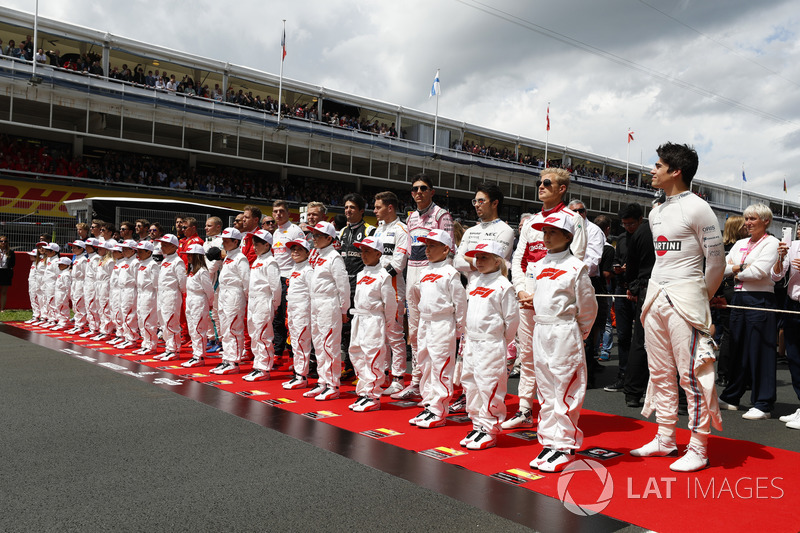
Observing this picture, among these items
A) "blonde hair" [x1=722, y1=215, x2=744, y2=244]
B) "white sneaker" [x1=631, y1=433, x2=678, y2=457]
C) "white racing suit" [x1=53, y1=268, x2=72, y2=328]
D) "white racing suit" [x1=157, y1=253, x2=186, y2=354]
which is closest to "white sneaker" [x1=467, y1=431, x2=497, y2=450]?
"white sneaker" [x1=631, y1=433, x2=678, y2=457]

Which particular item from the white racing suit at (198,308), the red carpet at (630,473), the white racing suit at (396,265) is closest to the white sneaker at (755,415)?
the red carpet at (630,473)

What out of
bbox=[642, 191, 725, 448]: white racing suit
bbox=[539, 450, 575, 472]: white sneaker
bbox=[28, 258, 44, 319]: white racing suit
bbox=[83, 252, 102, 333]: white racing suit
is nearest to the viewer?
bbox=[539, 450, 575, 472]: white sneaker

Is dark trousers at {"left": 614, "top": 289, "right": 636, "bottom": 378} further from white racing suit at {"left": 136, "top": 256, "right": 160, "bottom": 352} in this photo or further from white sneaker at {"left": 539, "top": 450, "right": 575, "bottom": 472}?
white racing suit at {"left": 136, "top": 256, "right": 160, "bottom": 352}

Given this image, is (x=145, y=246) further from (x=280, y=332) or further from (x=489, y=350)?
(x=489, y=350)

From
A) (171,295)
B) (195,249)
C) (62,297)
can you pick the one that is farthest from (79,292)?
(195,249)

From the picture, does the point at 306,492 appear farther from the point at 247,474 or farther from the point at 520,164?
the point at 520,164

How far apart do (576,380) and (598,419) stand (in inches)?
66.9

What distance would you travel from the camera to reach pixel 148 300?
895 cm

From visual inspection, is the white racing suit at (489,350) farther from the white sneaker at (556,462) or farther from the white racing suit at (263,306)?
the white racing suit at (263,306)

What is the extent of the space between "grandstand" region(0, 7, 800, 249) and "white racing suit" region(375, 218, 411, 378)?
46.6 ft

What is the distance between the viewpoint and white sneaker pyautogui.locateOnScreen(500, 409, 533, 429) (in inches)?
205

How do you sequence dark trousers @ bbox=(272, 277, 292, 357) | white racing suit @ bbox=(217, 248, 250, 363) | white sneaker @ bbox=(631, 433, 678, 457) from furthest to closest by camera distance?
dark trousers @ bbox=(272, 277, 292, 357) → white racing suit @ bbox=(217, 248, 250, 363) → white sneaker @ bbox=(631, 433, 678, 457)

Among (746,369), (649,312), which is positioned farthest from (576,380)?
(746,369)

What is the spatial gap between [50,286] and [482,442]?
11.5 metres
